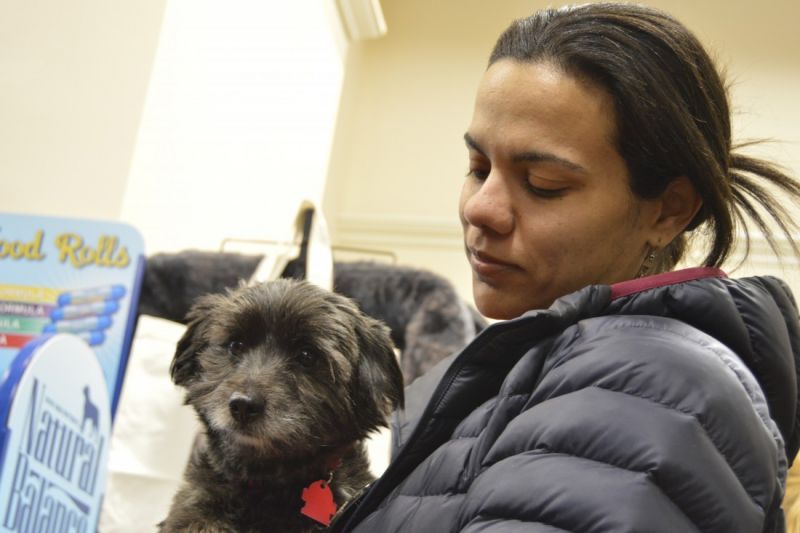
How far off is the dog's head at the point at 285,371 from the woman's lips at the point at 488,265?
0.30 m

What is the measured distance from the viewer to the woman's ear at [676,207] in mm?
1059

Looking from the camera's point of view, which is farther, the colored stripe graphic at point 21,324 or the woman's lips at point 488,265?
the colored stripe graphic at point 21,324

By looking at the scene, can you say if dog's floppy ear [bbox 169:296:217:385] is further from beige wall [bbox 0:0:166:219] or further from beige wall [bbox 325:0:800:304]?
beige wall [bbox 325:0:800:304]

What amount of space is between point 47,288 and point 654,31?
3.43 ft

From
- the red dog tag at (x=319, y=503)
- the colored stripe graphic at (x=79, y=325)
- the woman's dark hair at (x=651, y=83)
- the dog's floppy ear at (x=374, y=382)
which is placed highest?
the woman's dark hair at (x=651, y=83)

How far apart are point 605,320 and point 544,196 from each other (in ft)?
0.73

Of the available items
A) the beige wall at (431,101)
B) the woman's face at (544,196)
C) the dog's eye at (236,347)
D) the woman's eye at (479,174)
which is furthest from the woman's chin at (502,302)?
the beige wall at (431,101)

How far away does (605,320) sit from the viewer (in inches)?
33.3

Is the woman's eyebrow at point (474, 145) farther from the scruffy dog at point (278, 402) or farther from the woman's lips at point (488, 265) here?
the scruffy dog at point (278, 402)

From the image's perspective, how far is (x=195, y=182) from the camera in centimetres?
222

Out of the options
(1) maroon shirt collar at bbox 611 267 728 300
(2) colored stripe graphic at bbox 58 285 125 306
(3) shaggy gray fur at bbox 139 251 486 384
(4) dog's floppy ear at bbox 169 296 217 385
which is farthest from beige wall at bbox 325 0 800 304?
(1) maroon shirt collar at bbox 611 267 728 300

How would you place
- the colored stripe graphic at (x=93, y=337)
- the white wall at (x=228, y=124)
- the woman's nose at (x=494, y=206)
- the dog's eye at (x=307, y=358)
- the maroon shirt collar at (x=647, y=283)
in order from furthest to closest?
the white wall at (x=228, y=124)
the colored stripe graphic at (x=93, y=337)
the dog's eye at (x=307, y=358)
the woman's nose at (x=494, y=206)
the maroon shirt collar at (x=647, y=283)

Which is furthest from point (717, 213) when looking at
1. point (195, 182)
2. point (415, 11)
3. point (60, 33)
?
point (415, 11)

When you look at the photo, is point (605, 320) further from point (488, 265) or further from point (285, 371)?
point (285, 371)
